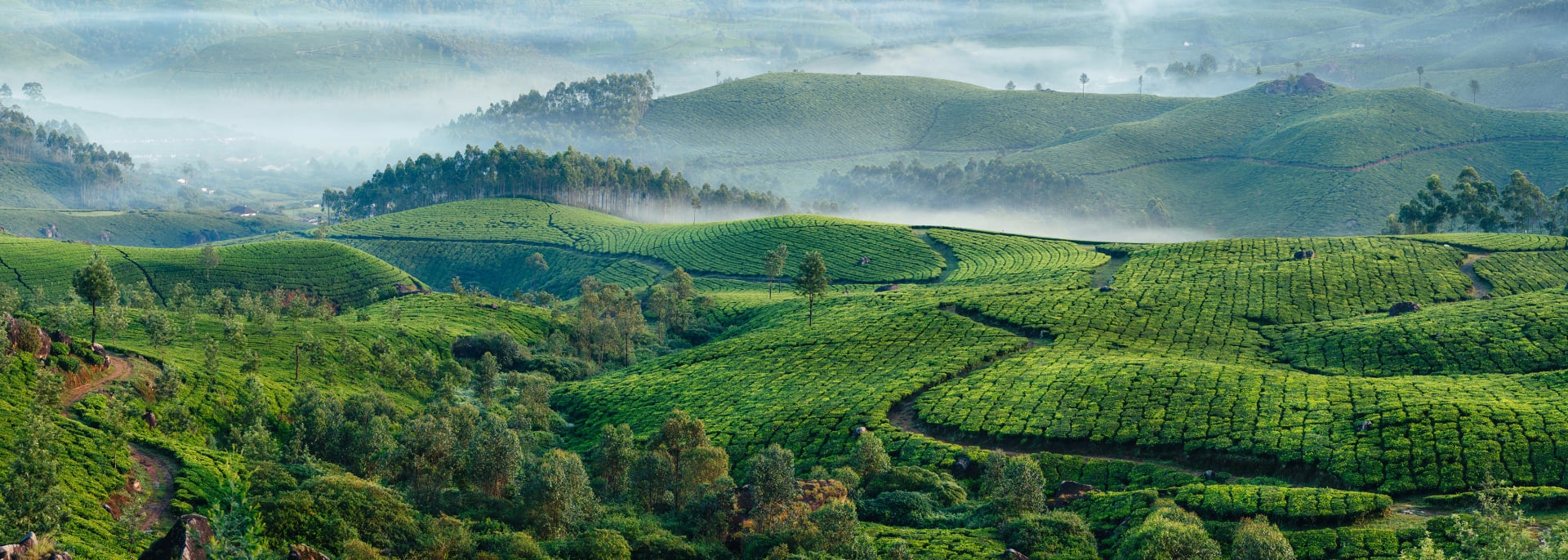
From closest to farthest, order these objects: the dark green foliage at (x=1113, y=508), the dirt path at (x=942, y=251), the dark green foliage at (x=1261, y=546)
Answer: the dark green foliage at (x=1261, y=546) < the dark green foliage at (x=1113, y=508) < the dirt path at (x=942, y=251)

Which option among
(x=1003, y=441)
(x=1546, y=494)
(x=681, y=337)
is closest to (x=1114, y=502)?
(x=1003, y=441)

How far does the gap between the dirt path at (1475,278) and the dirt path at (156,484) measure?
112110 mm

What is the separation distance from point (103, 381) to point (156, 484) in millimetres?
15648

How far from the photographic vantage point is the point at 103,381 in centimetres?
7150

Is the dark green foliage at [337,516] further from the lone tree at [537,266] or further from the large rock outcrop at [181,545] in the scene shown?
the lone tree at [537,266]

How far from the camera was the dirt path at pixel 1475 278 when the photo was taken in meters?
114

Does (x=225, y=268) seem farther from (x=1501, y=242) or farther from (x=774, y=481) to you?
(x=1501, y=242)

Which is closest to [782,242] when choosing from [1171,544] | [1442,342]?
[1442,342]

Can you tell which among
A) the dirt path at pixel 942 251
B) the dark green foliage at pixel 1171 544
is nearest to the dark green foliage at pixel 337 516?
the dark green foliage at pixel 1171 544

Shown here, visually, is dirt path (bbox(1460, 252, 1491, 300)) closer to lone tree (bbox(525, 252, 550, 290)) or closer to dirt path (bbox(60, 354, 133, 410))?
dirt path (bbox(60, 354, 133, 410))

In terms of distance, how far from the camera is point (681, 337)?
13400cm

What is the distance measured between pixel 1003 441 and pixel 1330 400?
2137 centimetres

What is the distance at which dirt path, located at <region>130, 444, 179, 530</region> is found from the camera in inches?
2213

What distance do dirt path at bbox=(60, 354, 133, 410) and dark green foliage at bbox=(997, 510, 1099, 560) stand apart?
52348 mm
